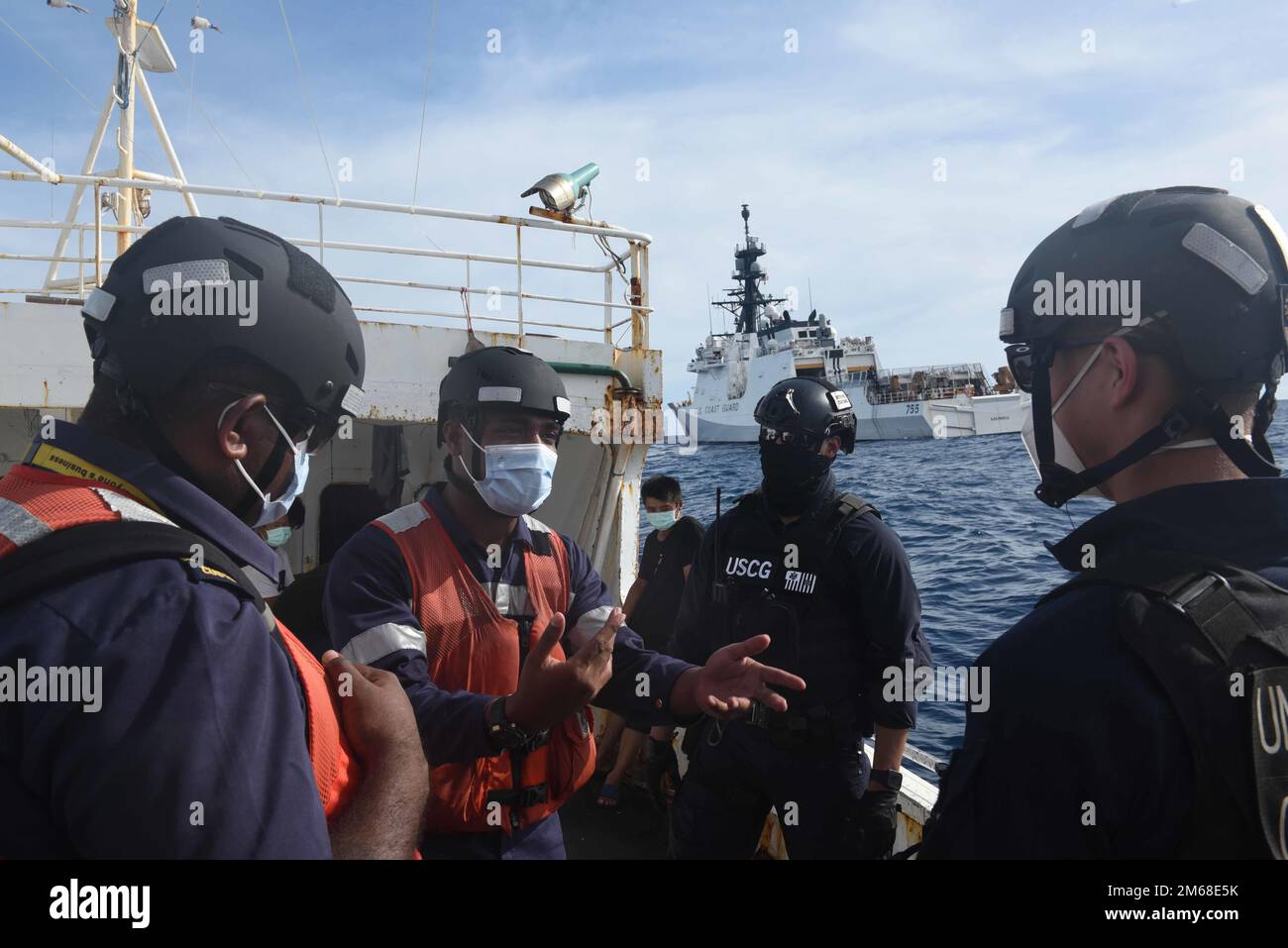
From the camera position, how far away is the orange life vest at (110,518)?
1005mm

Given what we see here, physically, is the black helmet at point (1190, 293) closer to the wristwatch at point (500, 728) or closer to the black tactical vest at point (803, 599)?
the wristwatch at point (500, 728)

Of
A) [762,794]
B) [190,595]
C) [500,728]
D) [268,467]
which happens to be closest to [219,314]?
[268,467]

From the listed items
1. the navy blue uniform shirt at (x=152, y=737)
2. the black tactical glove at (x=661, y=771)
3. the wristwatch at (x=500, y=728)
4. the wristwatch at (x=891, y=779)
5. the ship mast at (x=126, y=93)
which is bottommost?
the black tactical glove at (x=661, y=771)

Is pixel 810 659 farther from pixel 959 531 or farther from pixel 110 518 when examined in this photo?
pixel 959 531

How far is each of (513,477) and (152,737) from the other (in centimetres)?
203

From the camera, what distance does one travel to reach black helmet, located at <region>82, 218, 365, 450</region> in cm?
125

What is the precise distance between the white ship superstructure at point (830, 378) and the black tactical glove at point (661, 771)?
54.6 meters

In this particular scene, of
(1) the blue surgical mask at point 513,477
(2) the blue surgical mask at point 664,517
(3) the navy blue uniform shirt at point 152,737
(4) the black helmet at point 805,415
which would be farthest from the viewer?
(2) the blue surgical mask at point 664,517

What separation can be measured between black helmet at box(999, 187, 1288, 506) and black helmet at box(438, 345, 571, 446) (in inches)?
72.3

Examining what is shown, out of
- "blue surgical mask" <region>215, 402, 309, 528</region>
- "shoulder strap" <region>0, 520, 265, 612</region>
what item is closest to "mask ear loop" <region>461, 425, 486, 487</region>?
"blue surgical mask" <region>215, 402, 309, 528</region>

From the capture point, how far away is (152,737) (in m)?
0.93

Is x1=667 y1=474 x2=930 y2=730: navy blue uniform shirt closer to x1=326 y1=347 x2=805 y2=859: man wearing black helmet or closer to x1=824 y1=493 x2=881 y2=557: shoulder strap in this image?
x1=824 y1=493 x2=881 y2=557: shoulder strap

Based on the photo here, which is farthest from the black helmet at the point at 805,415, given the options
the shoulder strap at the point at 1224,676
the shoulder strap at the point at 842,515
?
the shoulder strap at the point at 1224,676

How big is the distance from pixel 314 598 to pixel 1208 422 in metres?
4.00
